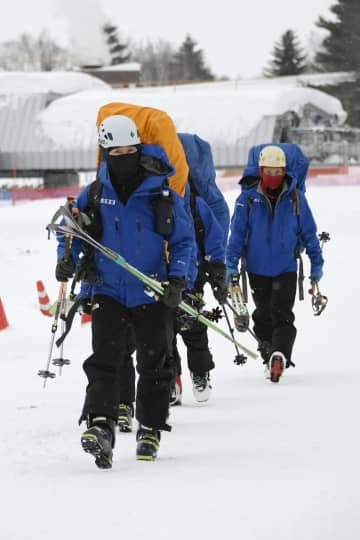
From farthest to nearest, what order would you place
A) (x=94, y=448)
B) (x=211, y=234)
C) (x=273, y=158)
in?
(x=273, y=158)
(x=211, y=234)
(x=94, y=448)

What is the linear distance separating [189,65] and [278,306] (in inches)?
4140

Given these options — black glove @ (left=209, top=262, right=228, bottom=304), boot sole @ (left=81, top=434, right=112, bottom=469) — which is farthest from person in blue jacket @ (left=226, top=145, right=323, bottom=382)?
boot sole @ (left=81, top=434, right=112, bottom=469)

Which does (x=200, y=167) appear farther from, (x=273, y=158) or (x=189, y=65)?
(x=189, y=65)

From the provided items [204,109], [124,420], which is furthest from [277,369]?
[204,109]

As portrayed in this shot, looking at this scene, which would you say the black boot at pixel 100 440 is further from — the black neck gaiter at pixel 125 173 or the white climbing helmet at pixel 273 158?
the white climbing helmet at pixel 273 158

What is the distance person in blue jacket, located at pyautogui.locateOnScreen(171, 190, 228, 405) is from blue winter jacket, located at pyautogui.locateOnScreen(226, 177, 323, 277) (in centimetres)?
102

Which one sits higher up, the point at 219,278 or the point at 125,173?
the point at 125,173

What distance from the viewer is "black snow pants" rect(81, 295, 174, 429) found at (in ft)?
17.1

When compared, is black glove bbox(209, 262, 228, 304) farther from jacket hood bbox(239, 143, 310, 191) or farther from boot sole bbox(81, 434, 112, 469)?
boot sole bbox(81, 434, 112, 469)

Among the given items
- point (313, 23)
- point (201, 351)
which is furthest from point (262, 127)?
point (201, 351)

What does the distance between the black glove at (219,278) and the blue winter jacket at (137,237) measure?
1.35 meters

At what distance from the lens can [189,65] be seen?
11100 centimetres

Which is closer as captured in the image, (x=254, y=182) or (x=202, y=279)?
(x=202, y=279)

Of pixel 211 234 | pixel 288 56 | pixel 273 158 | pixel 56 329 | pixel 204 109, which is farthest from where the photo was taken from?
pixel 288 56
